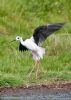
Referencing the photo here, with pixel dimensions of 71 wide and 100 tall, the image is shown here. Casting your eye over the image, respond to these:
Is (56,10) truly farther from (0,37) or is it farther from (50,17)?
(0,37)

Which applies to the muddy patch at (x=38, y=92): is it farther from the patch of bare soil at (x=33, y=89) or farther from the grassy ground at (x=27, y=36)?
the grassy ground at (x=27, y=36)

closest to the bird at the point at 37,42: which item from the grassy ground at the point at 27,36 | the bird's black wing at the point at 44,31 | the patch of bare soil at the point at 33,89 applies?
the bird's black wing at the point at 44,31

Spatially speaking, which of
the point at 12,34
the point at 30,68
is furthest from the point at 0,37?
the point at 30,68

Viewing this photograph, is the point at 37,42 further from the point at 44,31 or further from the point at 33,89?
the point at 33,89

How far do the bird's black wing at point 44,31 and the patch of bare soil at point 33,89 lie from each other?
118 cm

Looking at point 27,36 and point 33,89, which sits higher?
point 27,36

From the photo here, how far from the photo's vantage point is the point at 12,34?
17.7 metres

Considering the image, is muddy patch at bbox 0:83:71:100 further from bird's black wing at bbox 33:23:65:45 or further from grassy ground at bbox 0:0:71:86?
bird's black wing at bbox 33:23:65:45

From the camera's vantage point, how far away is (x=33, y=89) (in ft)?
38.2

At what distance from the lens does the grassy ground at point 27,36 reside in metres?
12.6

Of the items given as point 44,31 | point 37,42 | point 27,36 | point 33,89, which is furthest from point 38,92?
point 27,36

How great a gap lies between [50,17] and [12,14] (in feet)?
4.12

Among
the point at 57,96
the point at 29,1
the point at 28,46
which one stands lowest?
the point at 57,96

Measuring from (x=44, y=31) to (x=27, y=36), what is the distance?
4.68 metres
